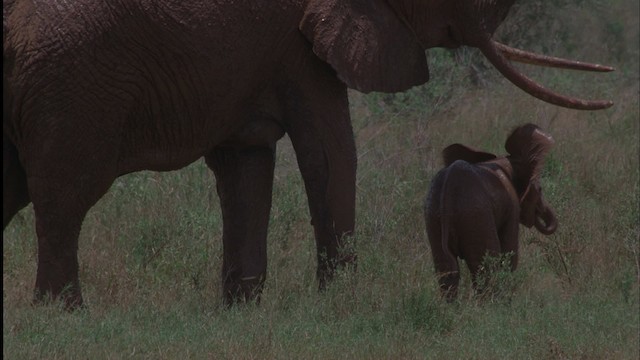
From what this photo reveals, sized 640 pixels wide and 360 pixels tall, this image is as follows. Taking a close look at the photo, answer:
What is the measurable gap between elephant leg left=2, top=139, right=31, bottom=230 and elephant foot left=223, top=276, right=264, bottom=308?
1.13 meters

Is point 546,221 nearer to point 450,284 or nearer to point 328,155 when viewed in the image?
point 450,284

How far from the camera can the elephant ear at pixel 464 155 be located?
9.10 m

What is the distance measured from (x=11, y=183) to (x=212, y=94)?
1.09 m

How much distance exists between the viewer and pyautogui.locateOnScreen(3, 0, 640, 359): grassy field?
7156 millimetres

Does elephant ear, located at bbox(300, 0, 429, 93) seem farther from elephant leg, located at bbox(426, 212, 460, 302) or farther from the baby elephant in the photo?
elephant leg, located at bbox(426, 212, 460, 302)

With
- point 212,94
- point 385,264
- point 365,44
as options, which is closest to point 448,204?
point 385,264

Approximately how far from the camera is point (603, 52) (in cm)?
1738

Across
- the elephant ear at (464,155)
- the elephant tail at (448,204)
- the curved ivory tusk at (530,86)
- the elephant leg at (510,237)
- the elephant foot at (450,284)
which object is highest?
the curved ivory tusk at (530,86)

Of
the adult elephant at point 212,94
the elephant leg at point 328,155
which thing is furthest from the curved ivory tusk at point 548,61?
the elephant leg at point 328,155

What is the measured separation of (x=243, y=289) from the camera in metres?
8.45

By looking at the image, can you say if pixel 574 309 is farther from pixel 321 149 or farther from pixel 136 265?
pixel 136 265

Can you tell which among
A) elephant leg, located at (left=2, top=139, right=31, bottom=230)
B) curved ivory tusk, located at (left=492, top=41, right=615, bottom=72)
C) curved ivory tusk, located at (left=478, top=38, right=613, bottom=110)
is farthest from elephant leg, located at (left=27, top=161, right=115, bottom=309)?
curved ivory tusk, located at (left=492, top=41, right=615, bottom=72)

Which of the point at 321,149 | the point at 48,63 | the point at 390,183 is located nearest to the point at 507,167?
the point at 321,149

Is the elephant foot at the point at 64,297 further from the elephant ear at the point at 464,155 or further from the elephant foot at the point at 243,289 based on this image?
the elephant ear at the point at 464,155
